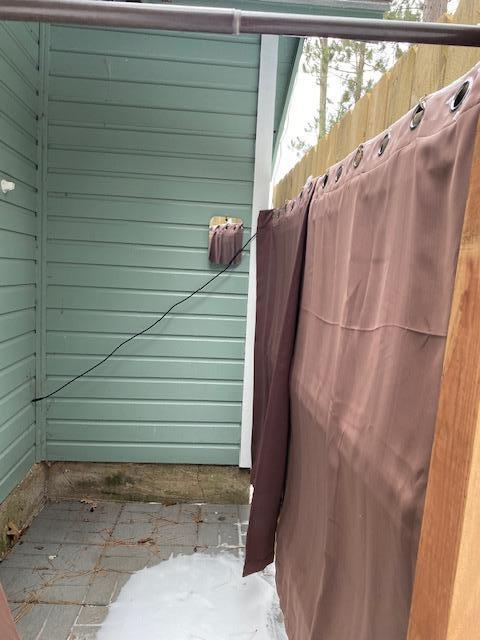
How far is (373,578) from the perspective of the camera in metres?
0.98

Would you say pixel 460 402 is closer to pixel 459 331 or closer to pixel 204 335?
pixel 459 331

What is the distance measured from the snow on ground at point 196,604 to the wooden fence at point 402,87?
205cm

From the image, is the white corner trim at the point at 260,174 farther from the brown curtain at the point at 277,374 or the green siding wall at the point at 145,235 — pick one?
the brown curtain at the point at 277,374

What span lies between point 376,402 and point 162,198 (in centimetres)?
256

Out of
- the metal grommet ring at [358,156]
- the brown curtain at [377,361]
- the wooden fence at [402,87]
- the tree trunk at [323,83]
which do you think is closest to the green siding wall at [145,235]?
the tree trunk at [323,83]

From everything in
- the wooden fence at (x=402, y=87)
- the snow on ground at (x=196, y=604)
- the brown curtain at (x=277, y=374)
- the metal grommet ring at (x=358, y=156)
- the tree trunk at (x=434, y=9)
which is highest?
the tree trunk at (x=434, y=9)

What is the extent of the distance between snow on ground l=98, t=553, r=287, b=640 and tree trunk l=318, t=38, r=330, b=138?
9.68 ft

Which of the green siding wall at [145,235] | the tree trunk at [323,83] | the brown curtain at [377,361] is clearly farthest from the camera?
the tree trunk at [323,83]

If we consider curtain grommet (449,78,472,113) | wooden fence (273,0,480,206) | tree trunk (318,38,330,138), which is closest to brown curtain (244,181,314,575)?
wooden fence (273,0,480,206)

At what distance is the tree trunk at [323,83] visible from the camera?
138 inches

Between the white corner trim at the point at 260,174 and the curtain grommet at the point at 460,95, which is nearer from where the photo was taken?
the curtain grommet at the point at 460,95

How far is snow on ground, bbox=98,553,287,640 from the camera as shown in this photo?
2143 mm

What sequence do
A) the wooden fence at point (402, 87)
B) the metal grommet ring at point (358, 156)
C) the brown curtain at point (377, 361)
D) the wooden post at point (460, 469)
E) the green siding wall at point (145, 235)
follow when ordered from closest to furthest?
1. the wooden post at point (460, 469)
2. the brown curtain at point (377, 361)
3. the wooden fence at point (402, 87)
4. the metal grommet ring at point (358, 156)
5. the green siding wall at point (145, 235)

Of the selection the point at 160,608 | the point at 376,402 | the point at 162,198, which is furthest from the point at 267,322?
the point at 376,402
